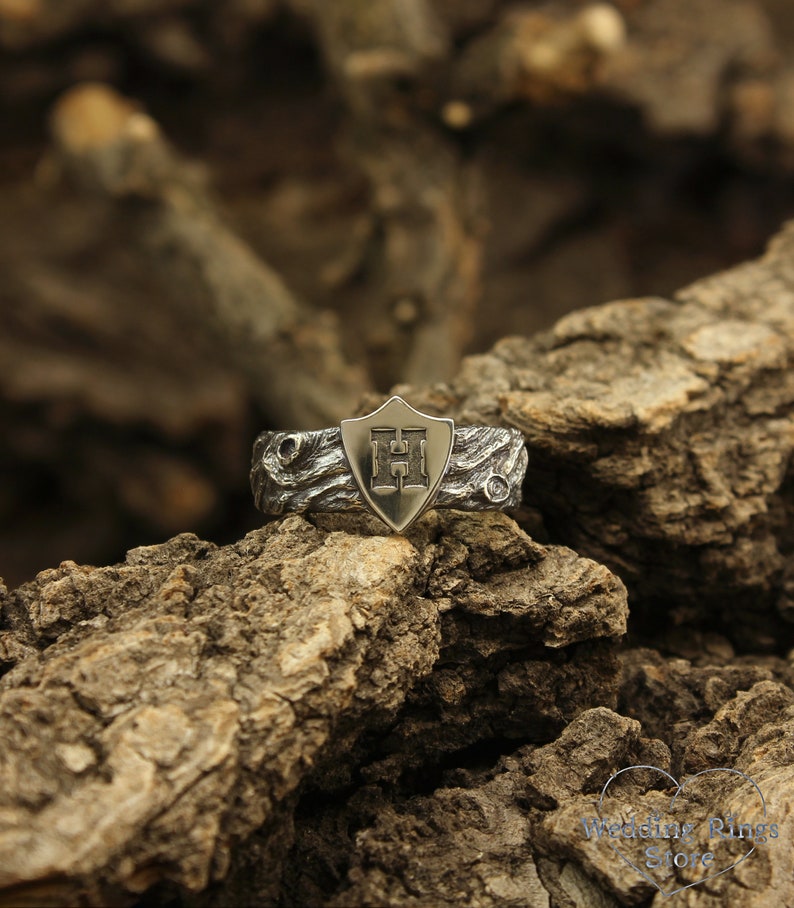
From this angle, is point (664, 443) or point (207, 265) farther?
point (207, 265)

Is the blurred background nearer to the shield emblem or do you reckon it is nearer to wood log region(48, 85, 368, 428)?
wood log region(48, 85, 368, 428)

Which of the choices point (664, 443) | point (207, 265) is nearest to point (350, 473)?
point (664, 443)

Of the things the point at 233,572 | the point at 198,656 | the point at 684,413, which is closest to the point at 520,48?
the point at 684,413

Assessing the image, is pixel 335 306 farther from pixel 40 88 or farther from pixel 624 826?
pixel 624 826

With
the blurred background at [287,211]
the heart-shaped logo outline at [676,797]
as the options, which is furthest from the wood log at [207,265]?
the heart-shaped logo outline at [676,797]

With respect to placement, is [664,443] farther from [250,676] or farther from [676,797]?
[250,676]

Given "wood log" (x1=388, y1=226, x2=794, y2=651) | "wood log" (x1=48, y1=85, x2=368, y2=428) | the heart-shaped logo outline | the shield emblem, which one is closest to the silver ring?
the shield emblem

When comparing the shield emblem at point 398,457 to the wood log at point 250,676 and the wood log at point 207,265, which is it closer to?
the wood log at point 250,676
